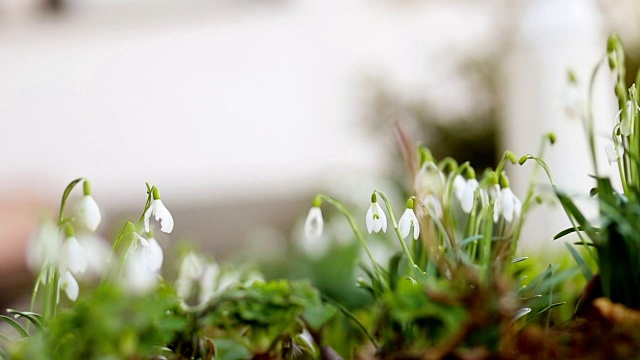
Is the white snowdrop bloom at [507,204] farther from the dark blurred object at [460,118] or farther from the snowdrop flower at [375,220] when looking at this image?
the dark blurred object at [460,118]

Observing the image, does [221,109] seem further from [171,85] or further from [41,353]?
[41,353]

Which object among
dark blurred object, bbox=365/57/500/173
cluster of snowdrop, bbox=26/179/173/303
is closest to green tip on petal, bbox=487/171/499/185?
cluster of snowdrop, bbox=26/179/173/303

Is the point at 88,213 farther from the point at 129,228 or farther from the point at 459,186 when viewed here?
the point at 459,186

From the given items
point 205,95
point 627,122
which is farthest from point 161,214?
point 205,95

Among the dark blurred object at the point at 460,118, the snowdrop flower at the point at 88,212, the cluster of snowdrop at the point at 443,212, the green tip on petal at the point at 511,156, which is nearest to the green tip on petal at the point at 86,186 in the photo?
the snowdrop flower at the point at 88,212

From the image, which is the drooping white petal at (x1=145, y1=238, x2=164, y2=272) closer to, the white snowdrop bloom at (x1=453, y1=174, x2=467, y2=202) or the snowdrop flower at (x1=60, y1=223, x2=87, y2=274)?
the snowdrop flower at (x1=60, y1=223, x2=87, y2=274)

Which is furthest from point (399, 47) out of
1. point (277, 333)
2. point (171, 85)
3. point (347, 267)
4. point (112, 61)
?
point (277, 333)

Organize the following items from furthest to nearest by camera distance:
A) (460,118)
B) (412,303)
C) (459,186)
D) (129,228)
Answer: (460,118), (459,186), (129,228), (412,303)

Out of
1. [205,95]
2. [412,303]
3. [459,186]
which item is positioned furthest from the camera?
[205,95]
